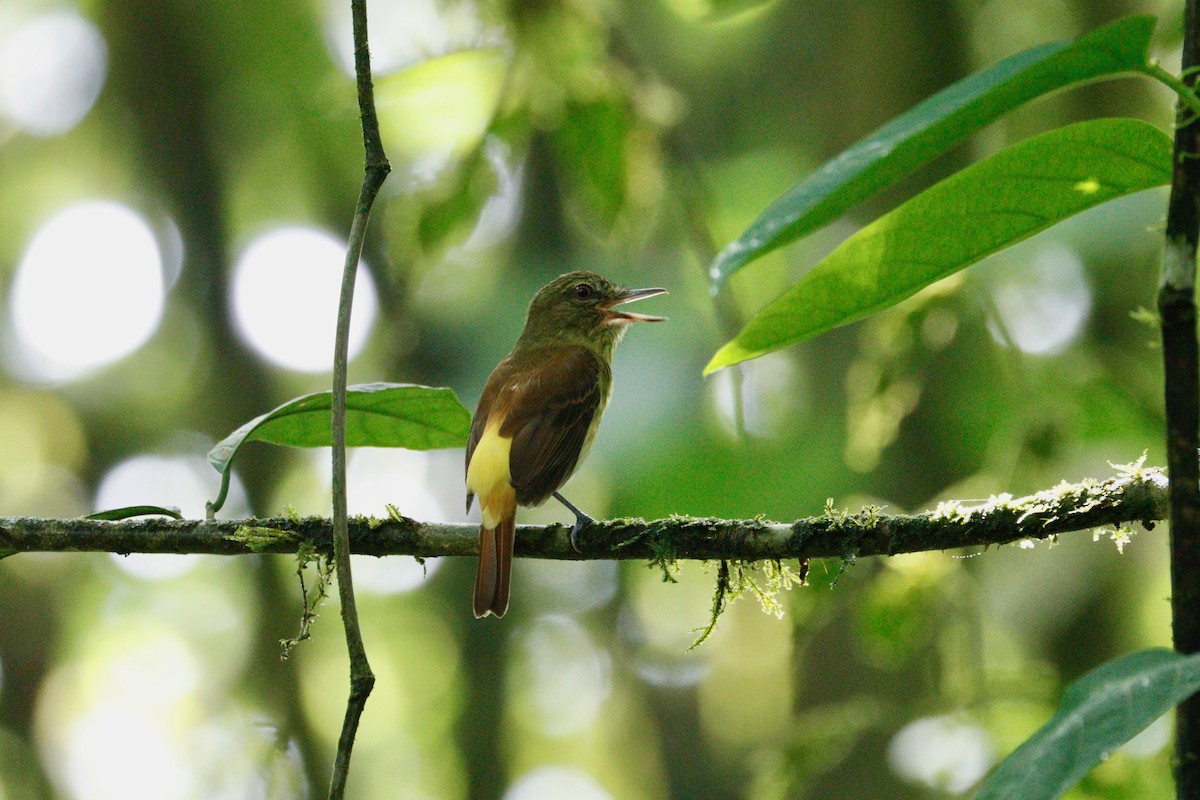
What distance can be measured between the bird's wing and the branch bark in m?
0.96

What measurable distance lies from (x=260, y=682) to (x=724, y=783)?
2870mm

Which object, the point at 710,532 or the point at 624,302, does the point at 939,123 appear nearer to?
the point at 710,532

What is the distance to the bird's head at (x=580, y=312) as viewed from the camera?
204 inches

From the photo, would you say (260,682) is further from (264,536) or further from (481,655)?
(264,536)

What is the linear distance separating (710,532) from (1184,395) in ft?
4.48

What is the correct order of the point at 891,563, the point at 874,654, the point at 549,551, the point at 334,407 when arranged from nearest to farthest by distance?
the point at 334,407, the point at 549,551, the point at 874,654, the point at 891,563

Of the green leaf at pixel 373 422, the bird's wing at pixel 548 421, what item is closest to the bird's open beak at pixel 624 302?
the bird's wing at pixel 548 421

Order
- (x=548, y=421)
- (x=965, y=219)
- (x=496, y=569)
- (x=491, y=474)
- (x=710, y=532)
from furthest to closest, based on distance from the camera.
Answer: (x=548, y=421), (x=491, y=474), (x=496, y=569), (x=710, y=532), (x=965, y=219)

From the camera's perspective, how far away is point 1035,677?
339 cm

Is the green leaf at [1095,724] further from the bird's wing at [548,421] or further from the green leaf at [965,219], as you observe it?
the bird's wing at [548,421]

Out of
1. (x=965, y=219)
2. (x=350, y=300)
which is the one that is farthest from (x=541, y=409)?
(x=965, y=219)

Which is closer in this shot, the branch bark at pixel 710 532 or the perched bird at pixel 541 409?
the branch bark at pixel 710 532

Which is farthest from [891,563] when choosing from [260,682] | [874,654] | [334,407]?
[260,682]

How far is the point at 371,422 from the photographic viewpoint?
2545mm
